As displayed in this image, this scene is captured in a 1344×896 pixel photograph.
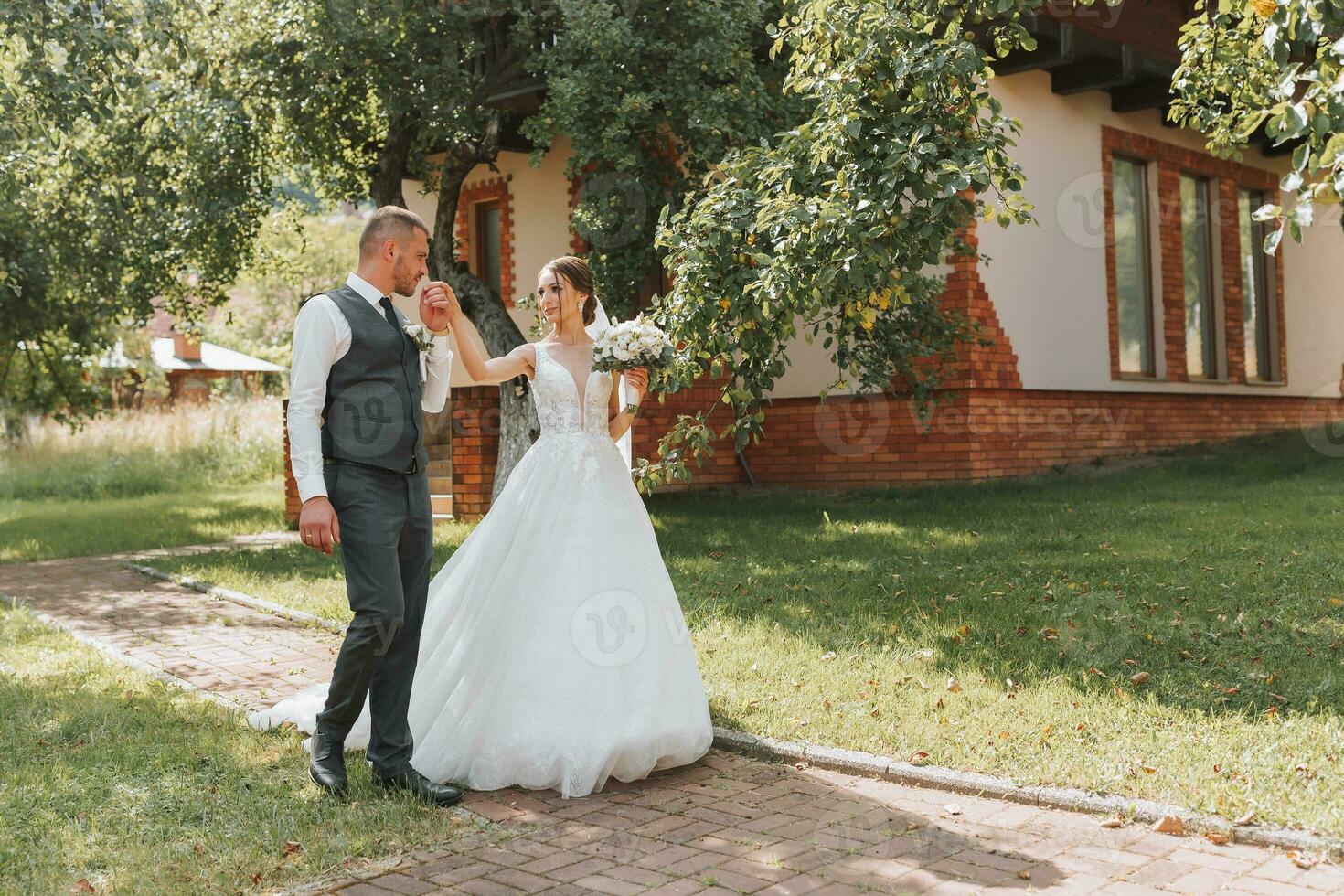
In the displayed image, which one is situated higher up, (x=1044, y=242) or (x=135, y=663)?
(x=1044, y=242)

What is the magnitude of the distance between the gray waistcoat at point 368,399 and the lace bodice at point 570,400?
107 centimetres

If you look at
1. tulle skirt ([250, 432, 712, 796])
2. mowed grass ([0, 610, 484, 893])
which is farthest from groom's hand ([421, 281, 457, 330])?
mowed grass ([0, 610, 484, 893])

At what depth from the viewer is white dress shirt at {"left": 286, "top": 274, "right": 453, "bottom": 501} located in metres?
4.39

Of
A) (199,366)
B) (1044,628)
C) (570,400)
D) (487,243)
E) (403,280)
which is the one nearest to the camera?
(403,280)

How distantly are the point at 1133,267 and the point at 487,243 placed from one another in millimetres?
8890

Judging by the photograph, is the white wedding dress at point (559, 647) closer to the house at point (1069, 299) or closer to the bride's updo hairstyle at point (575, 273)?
the bride's updo hairstyle at point (575, 273)

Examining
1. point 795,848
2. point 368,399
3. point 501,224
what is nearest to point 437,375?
point 368,399

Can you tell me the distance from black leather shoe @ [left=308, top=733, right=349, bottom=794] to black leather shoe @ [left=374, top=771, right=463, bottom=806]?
14 centimetres

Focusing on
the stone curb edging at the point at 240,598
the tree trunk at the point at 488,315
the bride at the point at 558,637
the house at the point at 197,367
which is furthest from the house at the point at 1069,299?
the house at the point at 197,367

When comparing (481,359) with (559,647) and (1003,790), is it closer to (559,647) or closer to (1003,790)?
(559,647)

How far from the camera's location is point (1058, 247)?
14.3 meters

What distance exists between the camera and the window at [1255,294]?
17.5 m

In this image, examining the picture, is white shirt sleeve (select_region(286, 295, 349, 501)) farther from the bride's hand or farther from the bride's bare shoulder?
the bride's hand

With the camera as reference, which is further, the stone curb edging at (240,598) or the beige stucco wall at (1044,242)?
the beige stucco wall at (1044,242)
